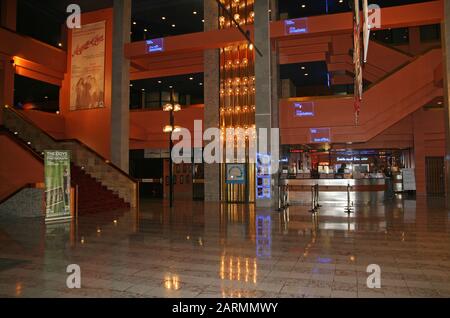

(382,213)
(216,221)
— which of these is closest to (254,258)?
(216,221)

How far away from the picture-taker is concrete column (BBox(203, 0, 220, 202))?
15.1 metres

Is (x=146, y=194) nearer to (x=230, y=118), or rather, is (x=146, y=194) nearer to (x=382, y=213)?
(x=230, y=118)

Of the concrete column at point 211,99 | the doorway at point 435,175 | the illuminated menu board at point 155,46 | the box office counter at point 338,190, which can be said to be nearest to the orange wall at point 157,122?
the concrete column at point 211,99

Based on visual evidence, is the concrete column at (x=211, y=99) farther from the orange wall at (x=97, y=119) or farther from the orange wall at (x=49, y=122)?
the orange wall at (x=49, y=122)

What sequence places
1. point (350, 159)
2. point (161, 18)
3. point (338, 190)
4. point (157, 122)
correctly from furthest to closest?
1. point (350, 159)
2. point (157, 122)
3. point (161, 18)
4. point (338, 190)

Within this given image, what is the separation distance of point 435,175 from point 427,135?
203 centimetres

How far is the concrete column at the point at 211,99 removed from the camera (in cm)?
1510

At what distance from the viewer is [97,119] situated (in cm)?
1484

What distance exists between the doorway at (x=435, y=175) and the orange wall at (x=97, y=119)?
14.5m

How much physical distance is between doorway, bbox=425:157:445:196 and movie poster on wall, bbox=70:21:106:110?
15.1 meters

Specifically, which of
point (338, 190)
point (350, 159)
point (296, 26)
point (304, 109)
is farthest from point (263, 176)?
point (350, 159)

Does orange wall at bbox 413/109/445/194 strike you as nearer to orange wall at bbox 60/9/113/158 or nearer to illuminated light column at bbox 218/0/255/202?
illuminated light column at bbox 218/0/255/202

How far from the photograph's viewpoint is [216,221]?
29.0 feet

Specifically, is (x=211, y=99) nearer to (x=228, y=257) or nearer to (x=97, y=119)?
(x=97, y=119)
